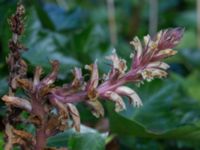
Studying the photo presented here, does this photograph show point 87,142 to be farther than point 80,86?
Yes

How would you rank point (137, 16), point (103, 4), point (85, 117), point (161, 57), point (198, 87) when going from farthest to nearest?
1. point (103, 4)
2. point (137, 16)
3. point (198, 87)
4. point (85, 117)
5. point (161, 57)

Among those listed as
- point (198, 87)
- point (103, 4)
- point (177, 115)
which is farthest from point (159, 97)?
point (103, 4)

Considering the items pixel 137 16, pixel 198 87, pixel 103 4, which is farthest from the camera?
pixel 103 4

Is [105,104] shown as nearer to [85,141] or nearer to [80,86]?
[85,141]

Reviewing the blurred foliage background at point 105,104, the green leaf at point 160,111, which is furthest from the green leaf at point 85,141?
the green leaf at point 160,111

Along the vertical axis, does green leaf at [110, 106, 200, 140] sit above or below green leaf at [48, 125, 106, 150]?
below

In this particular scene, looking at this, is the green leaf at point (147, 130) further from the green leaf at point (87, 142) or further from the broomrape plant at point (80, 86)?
the broomrape plant at point (80, 86)

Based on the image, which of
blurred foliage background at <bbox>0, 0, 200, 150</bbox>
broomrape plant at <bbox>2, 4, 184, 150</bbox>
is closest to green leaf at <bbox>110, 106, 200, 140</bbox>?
blurred foliage background at <bbox>0, 0, 200, 150</bbox>

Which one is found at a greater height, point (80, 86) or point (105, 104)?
point (80, 86)

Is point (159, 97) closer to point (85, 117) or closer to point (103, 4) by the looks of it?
point (85, 117)

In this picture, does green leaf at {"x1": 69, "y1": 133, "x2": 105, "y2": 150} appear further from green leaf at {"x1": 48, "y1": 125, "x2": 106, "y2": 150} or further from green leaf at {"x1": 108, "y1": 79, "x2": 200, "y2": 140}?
green leaf at {"x1": 108, "y1": 79, "x2": 200, "y2": 140}

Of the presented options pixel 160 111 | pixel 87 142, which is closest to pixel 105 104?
pixel 160 111
